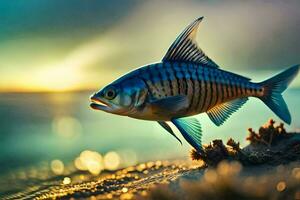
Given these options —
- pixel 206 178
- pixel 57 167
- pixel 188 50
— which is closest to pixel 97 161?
Result: pixel 57 167

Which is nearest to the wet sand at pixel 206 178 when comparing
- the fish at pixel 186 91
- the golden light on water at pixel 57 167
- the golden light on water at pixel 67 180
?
the golden light on water at pixel 67 180

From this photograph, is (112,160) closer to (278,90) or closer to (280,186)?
A: (278,90)

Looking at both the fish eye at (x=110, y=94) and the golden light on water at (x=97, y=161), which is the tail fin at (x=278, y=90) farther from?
the golden light on water at (x=97, y=161)

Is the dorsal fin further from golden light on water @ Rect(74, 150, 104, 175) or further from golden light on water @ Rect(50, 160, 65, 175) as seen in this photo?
golden light on water @ Rect(50, 160, 65, 175)

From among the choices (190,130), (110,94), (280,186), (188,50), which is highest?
(188,50)

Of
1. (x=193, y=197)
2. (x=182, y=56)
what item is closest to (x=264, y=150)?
(x=182, y=56)

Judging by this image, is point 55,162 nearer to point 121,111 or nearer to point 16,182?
point 16,182
